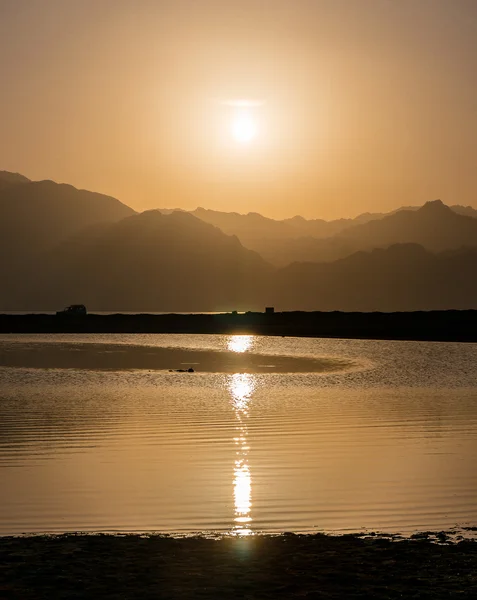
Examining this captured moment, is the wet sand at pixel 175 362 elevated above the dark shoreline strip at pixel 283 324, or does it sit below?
below

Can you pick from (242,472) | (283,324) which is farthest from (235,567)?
(283,324)

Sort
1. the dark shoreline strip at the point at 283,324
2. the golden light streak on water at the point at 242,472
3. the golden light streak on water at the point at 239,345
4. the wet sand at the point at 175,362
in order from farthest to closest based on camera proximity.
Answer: the dark shoreline strip at the point at 283,324 < the golden light streak on water at the point at 239,345 < the wet sand at the point at 175,362 < the golden light streak on water at the point at 242,472

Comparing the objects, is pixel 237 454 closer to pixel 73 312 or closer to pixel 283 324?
pixel 283 324

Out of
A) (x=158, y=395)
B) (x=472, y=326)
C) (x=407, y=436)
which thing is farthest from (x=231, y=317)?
(x=407, y=436)

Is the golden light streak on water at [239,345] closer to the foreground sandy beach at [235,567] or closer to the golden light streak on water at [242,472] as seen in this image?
the golden light streak on water at [242,472]

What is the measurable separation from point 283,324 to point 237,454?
136584 mm

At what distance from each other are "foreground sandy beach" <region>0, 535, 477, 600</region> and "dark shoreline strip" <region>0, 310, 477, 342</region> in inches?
4216

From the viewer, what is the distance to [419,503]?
18.5 metres

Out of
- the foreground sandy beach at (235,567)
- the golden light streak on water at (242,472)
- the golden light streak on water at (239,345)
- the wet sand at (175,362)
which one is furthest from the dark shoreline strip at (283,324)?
the foreground sandy beach at (235,567)

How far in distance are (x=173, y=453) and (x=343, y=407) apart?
46.3ft

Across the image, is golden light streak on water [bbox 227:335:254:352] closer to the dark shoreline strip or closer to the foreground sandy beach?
the dark shoreline strip

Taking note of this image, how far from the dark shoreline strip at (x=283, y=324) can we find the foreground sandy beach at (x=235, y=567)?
10708cm

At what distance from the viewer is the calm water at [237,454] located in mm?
17547

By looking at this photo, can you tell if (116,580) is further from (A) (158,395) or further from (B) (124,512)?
(A) (158,395)
